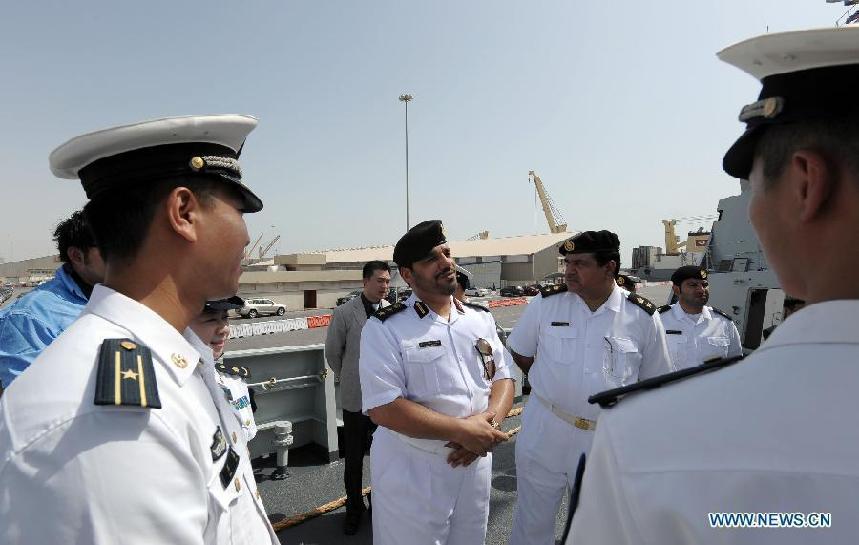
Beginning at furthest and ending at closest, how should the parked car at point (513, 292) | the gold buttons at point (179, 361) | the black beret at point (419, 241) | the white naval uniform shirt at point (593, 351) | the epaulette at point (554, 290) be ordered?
the parked car at point (513, 292) → the epaulette at point (554, 290) → the white naval uniform shirt at point (593, 351) → the black beret at point (419, 241) → the gold buttons at point (179, 361)

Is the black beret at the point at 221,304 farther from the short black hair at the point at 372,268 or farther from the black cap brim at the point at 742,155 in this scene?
the black cap brim at the point at 742,155

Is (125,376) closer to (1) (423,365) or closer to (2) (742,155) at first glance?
(2) (742,155)

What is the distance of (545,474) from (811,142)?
2678 millimetres

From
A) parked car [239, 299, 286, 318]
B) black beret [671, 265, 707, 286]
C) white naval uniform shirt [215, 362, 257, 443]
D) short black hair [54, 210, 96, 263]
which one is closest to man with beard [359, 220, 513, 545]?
white naval uniform shirt [215, 362, 257, 443]

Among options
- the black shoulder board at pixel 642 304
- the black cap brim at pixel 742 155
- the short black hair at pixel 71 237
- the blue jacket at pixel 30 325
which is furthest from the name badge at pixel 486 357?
the short black hair at pixel 71 237

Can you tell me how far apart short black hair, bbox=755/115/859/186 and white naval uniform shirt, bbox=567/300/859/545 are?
0.23 metres

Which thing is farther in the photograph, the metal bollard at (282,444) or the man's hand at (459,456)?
the metal bollard at (282,444)

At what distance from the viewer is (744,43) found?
0.85 m

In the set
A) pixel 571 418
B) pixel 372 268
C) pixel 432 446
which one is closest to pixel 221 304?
pixel 432 446

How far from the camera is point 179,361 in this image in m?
1.06

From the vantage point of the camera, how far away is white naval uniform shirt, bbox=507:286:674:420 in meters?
2.97

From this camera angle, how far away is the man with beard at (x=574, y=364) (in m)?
2.89

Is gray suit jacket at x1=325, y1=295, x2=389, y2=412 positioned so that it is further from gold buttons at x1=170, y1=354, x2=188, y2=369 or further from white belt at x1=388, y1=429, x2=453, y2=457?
gold buttons at x1=170, y1=354, x2=188, y2=369

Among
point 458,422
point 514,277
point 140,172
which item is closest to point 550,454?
point 458,422
